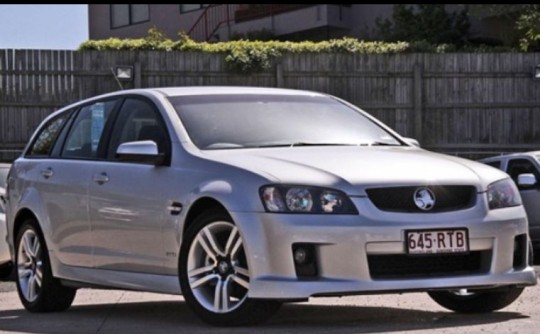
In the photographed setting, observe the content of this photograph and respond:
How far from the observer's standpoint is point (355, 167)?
24.5 ft

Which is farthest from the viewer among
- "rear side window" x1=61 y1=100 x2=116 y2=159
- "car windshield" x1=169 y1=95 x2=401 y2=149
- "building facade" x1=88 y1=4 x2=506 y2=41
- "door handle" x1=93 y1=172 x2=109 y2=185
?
"building facade" x1=88 y1=4 x2=506 y2=41

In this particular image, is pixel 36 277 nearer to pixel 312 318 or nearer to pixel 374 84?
pixel 312 318

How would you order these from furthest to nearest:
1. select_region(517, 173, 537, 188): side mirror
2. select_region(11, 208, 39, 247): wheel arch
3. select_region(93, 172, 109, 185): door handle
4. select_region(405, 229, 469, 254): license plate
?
select_region(517, 173, 537, 188): side mirror
select_region(11, 208, 39, 247): wheel arch
select_region(93, 172, 109, 185): door handle
select_region(405, 229, 469, 254): license plate

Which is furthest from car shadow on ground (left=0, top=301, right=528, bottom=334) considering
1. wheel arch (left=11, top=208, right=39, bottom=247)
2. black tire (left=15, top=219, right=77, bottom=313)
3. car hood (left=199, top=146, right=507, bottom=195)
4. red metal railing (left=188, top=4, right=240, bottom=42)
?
red metal railing (left=188, top=4, right=240, bottom=42)

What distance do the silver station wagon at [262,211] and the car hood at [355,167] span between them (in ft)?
0.04

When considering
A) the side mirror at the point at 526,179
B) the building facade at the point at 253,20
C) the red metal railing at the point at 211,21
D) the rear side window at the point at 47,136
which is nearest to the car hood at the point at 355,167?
the rear side window at the point at 47,136

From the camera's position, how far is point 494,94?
1017 inches

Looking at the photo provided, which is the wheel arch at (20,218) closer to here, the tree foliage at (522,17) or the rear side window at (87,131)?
the rear side window at (87,131)

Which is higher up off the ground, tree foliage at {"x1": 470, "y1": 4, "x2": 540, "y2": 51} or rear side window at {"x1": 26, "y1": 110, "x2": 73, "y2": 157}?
tree foliage at {"x1": 470, "y1": 4, "x2": 540, "y2": 51}

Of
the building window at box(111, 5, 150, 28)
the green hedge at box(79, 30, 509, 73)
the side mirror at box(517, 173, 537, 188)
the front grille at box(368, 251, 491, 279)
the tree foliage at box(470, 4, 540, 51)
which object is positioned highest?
the building window at box(111, 5, 150, 28)

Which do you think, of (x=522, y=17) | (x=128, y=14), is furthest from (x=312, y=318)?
(x=128, y=14)

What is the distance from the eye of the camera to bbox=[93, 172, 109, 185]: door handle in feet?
28.2

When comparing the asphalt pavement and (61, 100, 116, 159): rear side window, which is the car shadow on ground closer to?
the asphalt pavement

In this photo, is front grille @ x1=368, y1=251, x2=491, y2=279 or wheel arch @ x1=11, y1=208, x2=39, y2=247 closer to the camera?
front grille @ x1=368, y1=251, x2=491, y2=279
